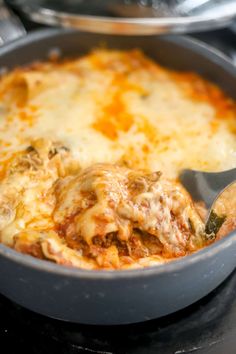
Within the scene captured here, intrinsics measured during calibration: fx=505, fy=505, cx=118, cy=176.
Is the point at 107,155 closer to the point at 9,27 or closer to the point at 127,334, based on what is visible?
the point at 127,334

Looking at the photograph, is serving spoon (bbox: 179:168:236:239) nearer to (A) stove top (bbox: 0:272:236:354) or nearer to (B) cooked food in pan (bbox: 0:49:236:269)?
(B) cooked food in pan (bbox: 0:49:236:269)

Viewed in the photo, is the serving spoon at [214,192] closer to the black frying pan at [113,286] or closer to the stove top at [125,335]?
the black frying pan at [113,286]

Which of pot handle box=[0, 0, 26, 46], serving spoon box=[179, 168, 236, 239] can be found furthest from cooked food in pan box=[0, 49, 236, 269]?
pot handle box=[0, 0, 26, 46]

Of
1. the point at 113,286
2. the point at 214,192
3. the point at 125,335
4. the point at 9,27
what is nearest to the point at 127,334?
the point at 125,335

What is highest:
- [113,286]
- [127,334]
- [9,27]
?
[9,27]

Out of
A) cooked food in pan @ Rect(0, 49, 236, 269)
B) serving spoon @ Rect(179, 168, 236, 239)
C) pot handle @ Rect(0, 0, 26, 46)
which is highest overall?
pot handle @ Rect(0, 0, 26, 46)

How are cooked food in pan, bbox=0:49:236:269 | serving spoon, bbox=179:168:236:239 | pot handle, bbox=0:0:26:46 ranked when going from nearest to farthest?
cooked food in pan, bbox=0:49:236:269 < serving spoon, bbox=179:168:236:239 < pot handle, bbox=0:0:26:46

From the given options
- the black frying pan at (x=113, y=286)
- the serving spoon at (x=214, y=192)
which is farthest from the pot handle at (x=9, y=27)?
the black frying pan at (x=113, y=286)
